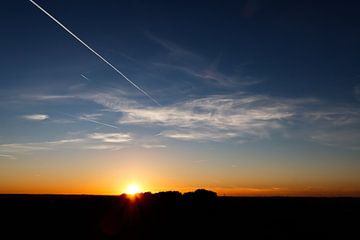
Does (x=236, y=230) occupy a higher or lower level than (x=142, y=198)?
lower

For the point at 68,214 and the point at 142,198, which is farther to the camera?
the point at 142,198

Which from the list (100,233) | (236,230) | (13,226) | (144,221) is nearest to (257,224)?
(236,230)

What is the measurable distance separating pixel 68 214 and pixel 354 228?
35.1 meters

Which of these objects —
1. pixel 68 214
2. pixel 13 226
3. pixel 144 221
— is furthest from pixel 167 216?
pixel 13 226

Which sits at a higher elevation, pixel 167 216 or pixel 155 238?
pixel 167 216

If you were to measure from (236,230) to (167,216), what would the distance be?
10268 mm

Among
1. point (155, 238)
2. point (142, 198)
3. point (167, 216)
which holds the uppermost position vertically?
point (142, 198)

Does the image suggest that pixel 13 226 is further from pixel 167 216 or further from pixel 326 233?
pixel 326 233

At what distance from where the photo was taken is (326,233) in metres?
39.9

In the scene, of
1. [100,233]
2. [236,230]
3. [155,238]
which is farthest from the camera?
[236,230]

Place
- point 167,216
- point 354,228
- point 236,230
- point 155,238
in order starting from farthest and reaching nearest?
point 167,216, point 354,228, point 236,230, point 155,238

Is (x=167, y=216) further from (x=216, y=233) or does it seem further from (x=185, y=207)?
(x=216, y=233)

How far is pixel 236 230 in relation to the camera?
129 feet

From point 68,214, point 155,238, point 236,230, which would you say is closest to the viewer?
point 155,238
